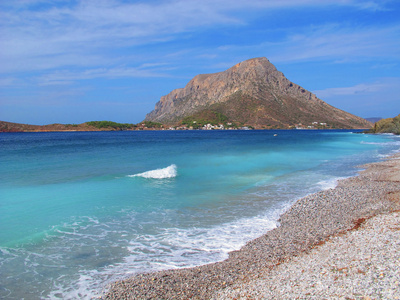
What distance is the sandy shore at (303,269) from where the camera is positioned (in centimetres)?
550

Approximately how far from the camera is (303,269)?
649 cm

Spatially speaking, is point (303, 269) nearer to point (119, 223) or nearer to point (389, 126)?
point (119, 223)

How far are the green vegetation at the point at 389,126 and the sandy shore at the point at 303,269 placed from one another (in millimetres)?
99206

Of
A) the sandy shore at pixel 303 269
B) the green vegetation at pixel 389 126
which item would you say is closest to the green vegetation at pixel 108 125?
the green vegetation at pixel 389 126

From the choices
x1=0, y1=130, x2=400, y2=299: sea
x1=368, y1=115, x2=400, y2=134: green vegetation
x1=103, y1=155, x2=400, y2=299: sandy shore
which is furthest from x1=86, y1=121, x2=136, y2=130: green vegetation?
x1=103, y1=155, x2=400, y2=299: sandy shore

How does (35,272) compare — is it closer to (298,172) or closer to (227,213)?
(227,213)

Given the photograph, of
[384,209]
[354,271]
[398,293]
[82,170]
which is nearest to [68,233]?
[354,271]

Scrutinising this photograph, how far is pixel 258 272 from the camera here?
676 cm

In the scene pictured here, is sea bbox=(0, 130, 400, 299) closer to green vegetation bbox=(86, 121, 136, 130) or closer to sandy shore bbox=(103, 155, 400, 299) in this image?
sandy shore bbox=(103, 155, 400, 299)

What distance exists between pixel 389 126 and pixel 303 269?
110840 millimetres

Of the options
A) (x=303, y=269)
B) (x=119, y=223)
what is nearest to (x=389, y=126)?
(x=119, y=223)

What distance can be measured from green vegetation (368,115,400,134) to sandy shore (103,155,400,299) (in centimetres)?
9921

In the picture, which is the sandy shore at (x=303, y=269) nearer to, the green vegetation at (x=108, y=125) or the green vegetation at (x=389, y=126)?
the green vegetation at (x=389, y=126)

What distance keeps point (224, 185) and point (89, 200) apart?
8099mm
